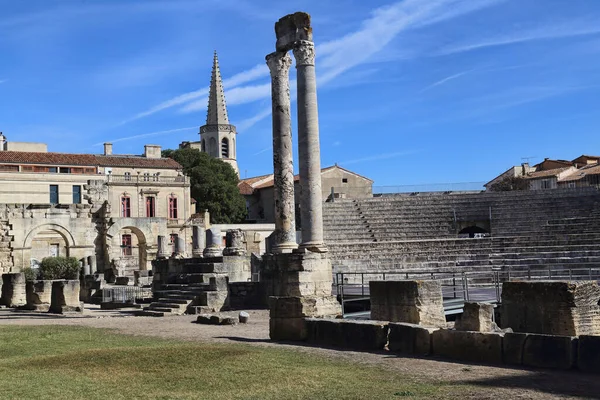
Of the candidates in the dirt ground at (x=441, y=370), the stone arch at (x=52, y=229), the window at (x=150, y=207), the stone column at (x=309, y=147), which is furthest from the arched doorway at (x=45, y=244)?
the stone column at (x=309, y=147)

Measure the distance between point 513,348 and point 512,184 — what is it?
49726 millimetres

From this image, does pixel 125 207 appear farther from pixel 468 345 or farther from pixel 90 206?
pixel 468 345

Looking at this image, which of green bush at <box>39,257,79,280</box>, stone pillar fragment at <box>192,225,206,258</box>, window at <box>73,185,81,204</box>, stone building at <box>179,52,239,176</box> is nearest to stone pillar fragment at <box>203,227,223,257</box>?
stone pillar fragment at <box>192,225,206,258</box>

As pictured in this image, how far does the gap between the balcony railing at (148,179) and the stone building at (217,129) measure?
30383 mm

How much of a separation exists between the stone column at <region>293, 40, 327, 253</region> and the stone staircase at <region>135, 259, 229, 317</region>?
420cm

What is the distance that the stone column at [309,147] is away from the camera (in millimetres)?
18766

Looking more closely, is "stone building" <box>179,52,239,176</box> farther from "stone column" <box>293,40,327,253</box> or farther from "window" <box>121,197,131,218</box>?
"stone column" <box>293,40,327,253</box>

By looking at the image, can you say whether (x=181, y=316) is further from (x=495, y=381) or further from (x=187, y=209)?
(x=187, y=209)

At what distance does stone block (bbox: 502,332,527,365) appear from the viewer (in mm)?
9750

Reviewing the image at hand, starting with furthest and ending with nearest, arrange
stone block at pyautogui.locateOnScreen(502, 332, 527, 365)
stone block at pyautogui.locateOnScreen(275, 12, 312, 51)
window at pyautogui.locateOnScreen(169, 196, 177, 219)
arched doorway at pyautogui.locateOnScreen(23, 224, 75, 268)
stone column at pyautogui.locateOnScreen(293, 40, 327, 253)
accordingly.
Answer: window at pyautogui.locateOnScreen(169, 196, 177, 219), arched doorway at pyautogui.locateOnScreen(23, 224, 75, 268), stone block at pyautogui.locateOnScreen(275, 12, 312, 51), stone column at pyautogui.locateOnScreen(293, 40, 327, 253), stone block at pyautogui.locateOnScreen(502, 332, 527, 365)

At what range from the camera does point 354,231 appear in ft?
128

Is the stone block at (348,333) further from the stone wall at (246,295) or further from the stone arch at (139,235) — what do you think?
the stone arch at (139,235)

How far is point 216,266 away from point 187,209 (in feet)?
128

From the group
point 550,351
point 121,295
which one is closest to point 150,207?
point 121,295
